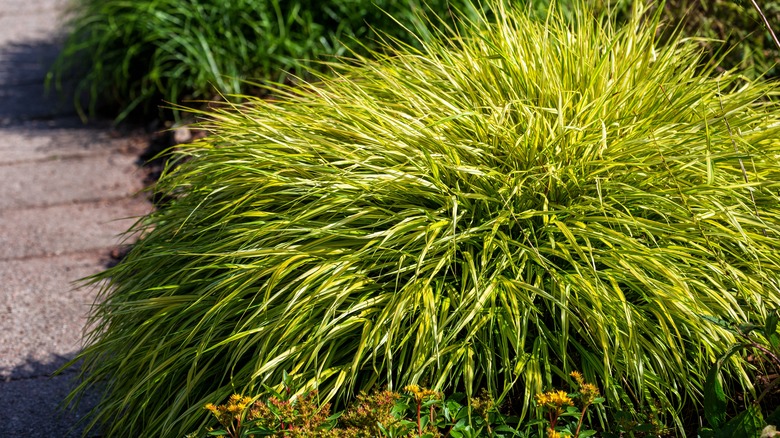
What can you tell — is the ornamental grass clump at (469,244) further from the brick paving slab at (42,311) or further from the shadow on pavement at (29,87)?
the shadow on pavement at (29,87)

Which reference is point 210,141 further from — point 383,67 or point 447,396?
point 447,396

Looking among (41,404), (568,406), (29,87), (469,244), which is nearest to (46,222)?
(41,404)

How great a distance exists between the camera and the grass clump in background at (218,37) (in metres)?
4.94

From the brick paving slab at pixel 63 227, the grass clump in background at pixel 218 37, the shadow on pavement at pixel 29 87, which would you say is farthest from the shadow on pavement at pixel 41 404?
the shadow on pavement at pixel 29 87

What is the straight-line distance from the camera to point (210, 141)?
2.89 metres

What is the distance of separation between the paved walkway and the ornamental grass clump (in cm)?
54

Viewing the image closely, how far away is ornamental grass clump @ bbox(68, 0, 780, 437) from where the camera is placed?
85.0 inches

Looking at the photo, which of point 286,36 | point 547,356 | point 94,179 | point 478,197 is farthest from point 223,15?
point 547,356

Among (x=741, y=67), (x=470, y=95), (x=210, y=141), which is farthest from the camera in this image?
(x=741, y=67)

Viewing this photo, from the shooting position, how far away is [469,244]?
91.7 inches

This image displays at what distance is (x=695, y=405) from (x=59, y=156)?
413cm

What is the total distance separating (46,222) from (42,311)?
3.27 feet

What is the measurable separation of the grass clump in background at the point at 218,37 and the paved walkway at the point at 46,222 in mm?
340

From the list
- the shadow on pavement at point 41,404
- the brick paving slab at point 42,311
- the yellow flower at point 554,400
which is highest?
the yellow flower at point 554,400
